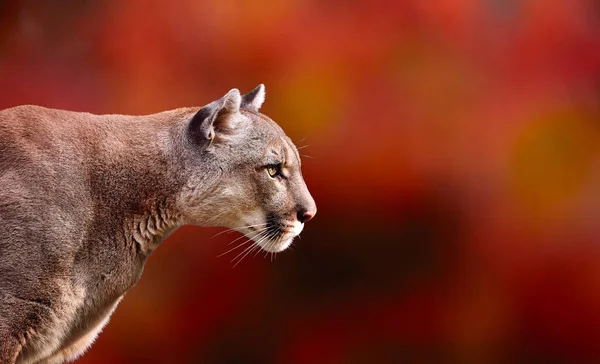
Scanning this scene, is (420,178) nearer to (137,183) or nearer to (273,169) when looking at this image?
(273,169)

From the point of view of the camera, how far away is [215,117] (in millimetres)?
3186

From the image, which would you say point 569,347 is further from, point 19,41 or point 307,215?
point 19,41

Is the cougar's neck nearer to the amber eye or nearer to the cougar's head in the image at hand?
the cougar's head

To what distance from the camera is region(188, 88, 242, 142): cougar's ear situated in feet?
10.4

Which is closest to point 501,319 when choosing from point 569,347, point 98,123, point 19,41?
point 569,347

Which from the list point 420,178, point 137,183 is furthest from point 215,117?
point 420,178

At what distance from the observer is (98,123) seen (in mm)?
3211

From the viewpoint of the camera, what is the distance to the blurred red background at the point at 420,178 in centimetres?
486

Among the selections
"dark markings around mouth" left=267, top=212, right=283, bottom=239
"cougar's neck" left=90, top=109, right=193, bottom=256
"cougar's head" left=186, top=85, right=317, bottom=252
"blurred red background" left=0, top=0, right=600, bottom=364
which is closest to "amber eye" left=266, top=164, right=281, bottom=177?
"cougar's head" left=186, top=85, right=317, bottom=252

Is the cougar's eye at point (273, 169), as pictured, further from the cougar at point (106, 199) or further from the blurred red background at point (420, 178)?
the blurred red background at point (420, 178)

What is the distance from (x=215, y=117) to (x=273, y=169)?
1.16 feet

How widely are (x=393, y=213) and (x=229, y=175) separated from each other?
197cm

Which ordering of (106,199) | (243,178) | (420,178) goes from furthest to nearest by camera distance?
1. (420,178)
2. (243,178)
3. (106,199)

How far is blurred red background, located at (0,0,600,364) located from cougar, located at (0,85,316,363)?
152 cm
